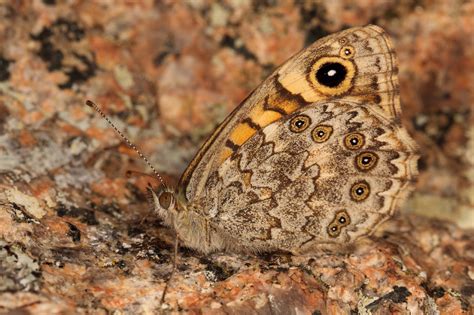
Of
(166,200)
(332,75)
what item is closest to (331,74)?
(332,75)

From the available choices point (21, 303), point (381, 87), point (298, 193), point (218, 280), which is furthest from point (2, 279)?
point (381, 87)

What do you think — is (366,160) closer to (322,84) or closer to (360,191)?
(360,191)

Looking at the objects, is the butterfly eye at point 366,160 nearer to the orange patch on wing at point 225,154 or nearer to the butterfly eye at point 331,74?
the butterfly eye at point 331,74

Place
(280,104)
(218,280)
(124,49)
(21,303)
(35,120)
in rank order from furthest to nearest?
(124,49), (35,120), (280,104), (218,280), (21,303)

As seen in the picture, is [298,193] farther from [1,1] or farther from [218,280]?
[1,1]

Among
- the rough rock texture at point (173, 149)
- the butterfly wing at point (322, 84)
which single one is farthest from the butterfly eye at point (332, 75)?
the rough rock texture at point (173, 149)

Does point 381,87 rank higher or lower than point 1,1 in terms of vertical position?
lower
